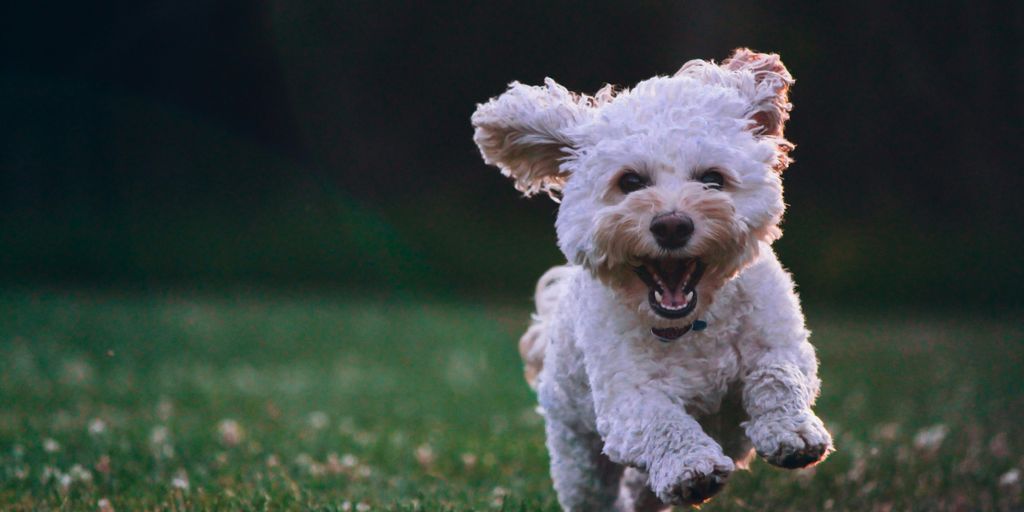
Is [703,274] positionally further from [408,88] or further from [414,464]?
[408,88]

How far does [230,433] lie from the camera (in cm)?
677

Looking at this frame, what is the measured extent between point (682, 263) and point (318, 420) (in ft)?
15.9

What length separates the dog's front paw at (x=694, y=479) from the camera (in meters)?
3.43

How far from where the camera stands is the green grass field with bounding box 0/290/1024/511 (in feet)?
17.6

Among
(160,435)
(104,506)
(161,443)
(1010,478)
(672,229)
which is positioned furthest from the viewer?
(160,435)

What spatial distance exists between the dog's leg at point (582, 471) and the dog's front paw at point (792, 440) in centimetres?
110

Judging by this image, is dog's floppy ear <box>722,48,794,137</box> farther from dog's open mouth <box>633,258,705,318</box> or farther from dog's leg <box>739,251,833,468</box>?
dog's open mouth <box>633,258,705,318</box>

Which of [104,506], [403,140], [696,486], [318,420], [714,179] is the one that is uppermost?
[403,140]

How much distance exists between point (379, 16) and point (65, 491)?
15.6 metres

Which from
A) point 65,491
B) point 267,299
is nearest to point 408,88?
point 267,299

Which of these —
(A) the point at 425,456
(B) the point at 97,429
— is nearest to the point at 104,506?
(B) the point at 97,429

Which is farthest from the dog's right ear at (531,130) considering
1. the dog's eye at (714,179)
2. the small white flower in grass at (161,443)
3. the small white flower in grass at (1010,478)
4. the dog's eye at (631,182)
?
the small white flower in grass at (1010,478)

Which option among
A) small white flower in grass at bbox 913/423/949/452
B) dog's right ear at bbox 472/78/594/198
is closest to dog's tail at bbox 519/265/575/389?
dog's right ear at bbox 472/78/594/198

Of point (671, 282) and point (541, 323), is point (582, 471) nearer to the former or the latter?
point (541, 323)
